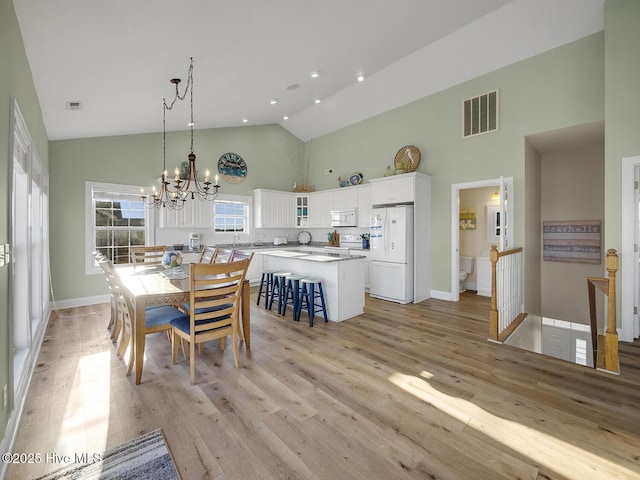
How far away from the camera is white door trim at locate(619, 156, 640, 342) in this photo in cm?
332

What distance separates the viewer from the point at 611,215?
3.46m

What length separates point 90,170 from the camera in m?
5.00

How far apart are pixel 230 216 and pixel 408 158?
13.3 ft

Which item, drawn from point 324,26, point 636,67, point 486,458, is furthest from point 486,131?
point 486,458

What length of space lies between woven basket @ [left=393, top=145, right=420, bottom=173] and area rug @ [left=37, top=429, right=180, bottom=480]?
16.8 feet

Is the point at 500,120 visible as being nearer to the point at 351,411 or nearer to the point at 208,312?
the point at 351,411

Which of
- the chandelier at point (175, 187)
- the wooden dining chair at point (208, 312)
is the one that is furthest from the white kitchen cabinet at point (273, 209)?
the wooden dining chair at point (208, 312)

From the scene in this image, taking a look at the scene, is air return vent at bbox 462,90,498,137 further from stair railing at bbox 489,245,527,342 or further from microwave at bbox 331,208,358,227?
microwave at bbox 331,208,358,227

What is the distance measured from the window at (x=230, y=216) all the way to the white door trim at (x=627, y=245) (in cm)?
638

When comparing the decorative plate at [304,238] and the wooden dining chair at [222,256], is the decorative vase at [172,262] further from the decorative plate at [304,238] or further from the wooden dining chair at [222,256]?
the decorative plate at [304,238]

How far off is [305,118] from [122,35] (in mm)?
5047

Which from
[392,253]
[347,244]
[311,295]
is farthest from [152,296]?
[347,244]

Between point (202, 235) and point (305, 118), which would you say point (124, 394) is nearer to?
point (202, 235)

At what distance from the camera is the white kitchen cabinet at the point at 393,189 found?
512 centimetres
